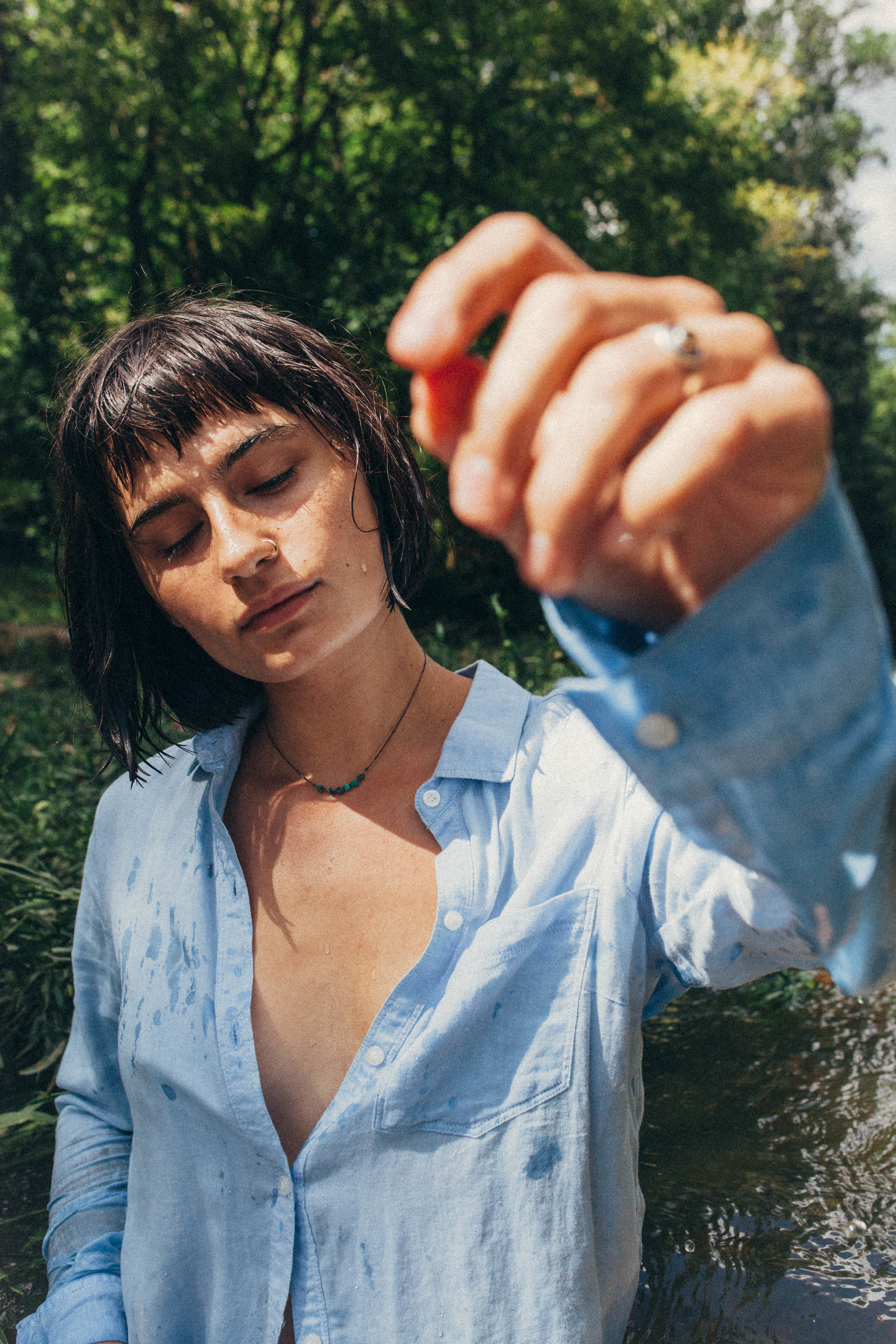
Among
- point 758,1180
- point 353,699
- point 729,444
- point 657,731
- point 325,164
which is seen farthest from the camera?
point 325,164

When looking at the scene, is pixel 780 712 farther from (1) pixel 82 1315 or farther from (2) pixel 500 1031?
(1) pixel 82 1315

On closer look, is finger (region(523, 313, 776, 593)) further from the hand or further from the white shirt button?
the white shirt button

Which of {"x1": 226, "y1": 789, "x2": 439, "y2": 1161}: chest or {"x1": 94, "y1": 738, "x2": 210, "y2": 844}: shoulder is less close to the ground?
{"x1": 94, "y1": 738, "x2": 210, "y2": 844}: shoulder

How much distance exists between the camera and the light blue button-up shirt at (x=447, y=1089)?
118 centimetres

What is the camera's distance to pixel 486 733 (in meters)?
1.36

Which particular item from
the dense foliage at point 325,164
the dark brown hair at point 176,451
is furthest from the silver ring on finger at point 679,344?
the dense foliage at point 325,164

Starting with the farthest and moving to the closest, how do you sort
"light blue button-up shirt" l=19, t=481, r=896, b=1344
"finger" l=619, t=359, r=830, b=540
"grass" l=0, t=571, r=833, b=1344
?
Result: "grass" l=0, t=571, r=833, b=1344 < "light blue button-up shirt" l=19, t=481, r=896, b=1344 < "finger" l=619, t=359, r=830, b=540

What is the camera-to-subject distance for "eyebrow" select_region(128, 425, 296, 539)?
1.26 m

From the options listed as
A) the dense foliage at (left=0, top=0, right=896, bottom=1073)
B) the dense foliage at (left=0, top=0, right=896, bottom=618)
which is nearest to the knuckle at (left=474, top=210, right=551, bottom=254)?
the dense foliage at (left=0, top=0, right=896, bottom=1073)

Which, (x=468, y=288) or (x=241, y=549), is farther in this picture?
(x=241, y=549)

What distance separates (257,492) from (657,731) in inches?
30.3

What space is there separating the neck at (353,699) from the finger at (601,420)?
2.94ft

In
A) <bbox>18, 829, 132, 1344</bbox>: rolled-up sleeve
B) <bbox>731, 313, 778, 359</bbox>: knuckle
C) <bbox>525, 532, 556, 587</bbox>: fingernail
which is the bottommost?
<bbox>18, 829, 132, 1344</bbox>: rolled-up sleeve

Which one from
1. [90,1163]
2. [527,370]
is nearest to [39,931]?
[90,1163]
